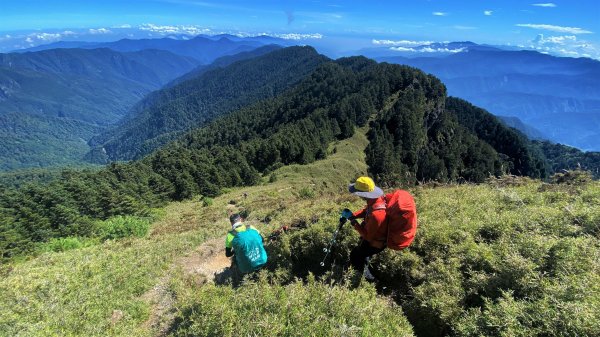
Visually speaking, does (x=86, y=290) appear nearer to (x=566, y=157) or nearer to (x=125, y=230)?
(x=125, y=230)

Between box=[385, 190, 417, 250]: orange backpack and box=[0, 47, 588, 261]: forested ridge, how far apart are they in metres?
10.3

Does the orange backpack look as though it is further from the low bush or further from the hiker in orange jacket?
the low bush

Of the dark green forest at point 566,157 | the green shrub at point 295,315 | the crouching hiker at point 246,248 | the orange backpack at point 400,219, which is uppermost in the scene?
the orange backpack at point 400,219

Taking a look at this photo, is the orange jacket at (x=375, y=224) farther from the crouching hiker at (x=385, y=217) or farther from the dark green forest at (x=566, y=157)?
the dark green forest at (x=566, y=157)

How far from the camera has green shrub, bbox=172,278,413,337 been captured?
5.18 metres

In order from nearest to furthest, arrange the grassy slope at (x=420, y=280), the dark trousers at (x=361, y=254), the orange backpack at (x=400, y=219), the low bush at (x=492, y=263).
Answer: the low bush at (x=492, y=263), the grassy slope at (x=420, y=280), the orange backpack at (x=400, y=219), the dark trousers at (x=361, y=254)

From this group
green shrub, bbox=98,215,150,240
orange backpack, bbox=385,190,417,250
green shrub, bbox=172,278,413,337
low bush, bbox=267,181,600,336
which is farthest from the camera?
green shrub, bbox=98,215,150,240

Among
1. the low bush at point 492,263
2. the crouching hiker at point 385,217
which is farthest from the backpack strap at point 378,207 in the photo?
the low bush at point 492,263

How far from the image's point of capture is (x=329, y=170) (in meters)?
64.8

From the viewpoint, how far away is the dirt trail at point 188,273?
8.56m

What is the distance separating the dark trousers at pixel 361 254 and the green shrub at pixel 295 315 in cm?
120

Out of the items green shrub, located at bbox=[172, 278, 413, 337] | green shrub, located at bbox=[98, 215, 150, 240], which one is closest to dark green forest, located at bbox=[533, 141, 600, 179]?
green shrub, located at bbox=[98, 215, 150, 240]

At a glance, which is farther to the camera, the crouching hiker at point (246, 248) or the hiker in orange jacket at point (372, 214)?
the crouching hiker at point (246, 248)

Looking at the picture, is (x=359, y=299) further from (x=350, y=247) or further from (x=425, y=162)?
(x=425, y=162)
